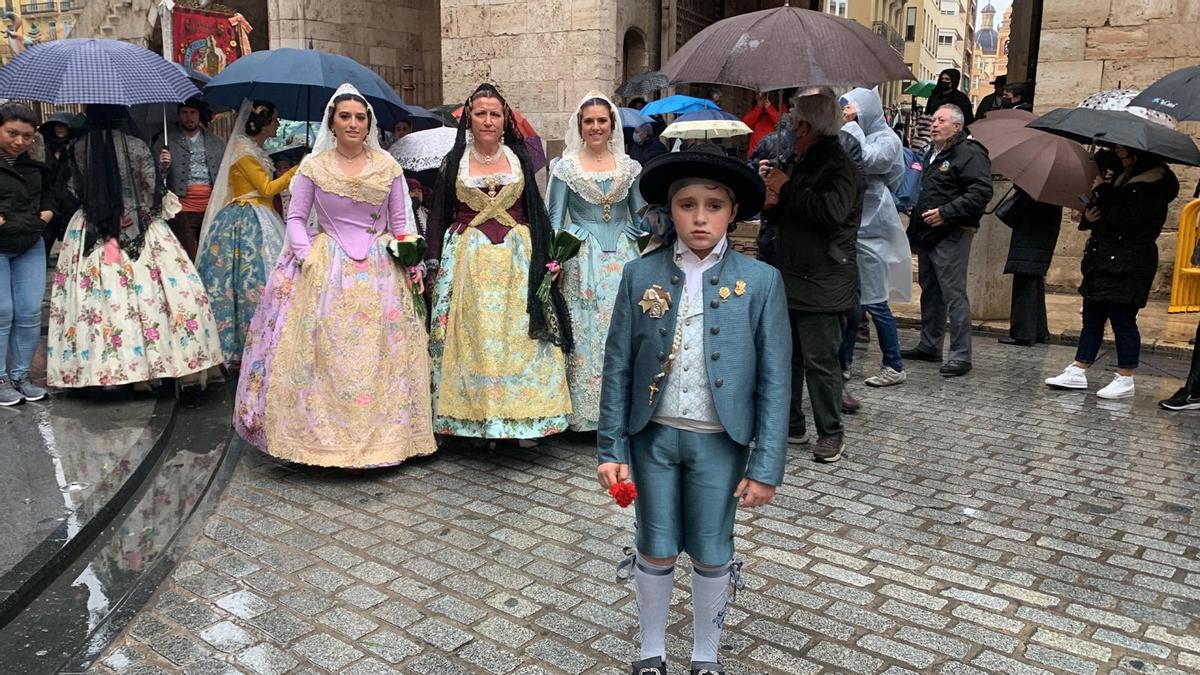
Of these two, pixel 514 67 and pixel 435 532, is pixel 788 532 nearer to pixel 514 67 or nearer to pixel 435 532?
pixel 435 532

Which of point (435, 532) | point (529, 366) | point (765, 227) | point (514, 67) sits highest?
point (514, 67)

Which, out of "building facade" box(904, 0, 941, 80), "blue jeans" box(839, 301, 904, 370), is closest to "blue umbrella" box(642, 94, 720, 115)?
"blue jeans" box(839, 301, 904, 370)

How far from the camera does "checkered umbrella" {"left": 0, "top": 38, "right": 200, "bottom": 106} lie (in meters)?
5.24

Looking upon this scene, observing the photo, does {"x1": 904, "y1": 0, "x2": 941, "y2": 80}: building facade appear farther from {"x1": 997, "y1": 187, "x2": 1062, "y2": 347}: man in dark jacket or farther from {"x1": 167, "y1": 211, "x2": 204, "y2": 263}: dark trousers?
{"x1": 167, "y1": 211, "x2": 204, "y2": 263}: dark trousers

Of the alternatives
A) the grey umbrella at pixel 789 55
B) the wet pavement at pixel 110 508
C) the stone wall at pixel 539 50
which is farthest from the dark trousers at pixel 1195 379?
the stone wall at pixel 539 50

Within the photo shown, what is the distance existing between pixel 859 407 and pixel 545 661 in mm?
3655

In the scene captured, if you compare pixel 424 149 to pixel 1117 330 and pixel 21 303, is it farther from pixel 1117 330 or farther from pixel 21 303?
pixel 1117 330

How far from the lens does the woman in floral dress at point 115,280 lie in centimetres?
568

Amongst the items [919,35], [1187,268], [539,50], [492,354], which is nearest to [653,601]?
[492,354]

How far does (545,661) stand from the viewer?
3088 mm

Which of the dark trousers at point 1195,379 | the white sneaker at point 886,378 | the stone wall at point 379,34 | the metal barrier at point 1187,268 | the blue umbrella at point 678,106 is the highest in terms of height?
the stone wall at point 379,34

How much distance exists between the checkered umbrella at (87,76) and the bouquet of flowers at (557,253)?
7.97 ft

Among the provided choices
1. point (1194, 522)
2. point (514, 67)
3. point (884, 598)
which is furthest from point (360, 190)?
point (514, 67)

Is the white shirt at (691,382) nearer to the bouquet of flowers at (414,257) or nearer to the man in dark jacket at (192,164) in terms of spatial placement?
the bouquet of flowers at (414,257)
